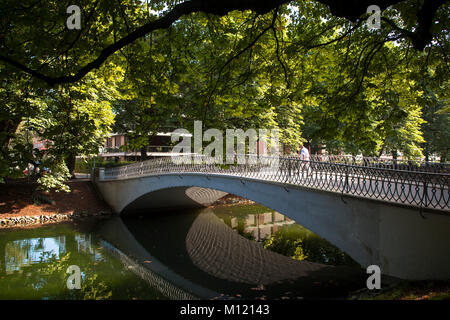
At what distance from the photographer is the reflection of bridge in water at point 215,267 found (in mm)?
9492

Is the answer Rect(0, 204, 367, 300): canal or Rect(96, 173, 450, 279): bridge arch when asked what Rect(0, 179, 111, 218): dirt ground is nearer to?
Rect(0, 204, 367, 300): canal

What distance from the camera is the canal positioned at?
9.41 meters

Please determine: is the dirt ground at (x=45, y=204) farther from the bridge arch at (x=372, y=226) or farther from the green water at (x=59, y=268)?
the bridge arch at (x=372, y=226)

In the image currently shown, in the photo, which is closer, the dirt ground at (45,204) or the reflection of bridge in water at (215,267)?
the reflection of bridge in water at (215,267)

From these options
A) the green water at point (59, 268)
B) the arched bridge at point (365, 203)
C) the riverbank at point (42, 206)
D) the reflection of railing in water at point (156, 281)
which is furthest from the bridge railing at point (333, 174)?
the green water at point (59, 268)

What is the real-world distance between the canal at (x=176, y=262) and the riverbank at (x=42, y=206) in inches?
63.2

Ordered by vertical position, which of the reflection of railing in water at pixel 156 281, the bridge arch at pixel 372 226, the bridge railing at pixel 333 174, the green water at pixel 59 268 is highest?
the bridge railing at pixel 333 174

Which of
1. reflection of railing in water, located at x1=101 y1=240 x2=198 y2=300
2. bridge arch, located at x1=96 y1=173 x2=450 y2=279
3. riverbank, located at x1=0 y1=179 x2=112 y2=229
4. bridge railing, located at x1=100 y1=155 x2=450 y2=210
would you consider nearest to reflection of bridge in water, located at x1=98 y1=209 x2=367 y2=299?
reflection of railing in water, located at x1=101 y1=240 x2=198 y2=300

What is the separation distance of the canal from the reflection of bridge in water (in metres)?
0.03

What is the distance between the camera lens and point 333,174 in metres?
9.11

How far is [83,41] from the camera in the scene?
17.9 feet

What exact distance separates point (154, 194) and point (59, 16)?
1673 cm

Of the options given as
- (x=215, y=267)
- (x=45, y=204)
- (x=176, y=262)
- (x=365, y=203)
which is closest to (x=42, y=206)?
(x=45, y=204)
